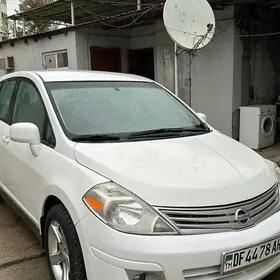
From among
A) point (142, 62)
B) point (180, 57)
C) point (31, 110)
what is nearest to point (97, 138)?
point (31, 110)

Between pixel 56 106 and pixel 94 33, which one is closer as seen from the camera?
pixel 56 106

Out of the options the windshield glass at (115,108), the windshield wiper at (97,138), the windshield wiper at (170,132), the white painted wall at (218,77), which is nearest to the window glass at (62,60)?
the white painted wall at (218,77)

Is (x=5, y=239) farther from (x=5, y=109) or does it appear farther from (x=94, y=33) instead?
(x=94, y=33)

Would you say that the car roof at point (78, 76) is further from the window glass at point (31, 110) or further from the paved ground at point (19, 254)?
the paved ground at point (19, 254)

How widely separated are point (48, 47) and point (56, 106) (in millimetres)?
8503

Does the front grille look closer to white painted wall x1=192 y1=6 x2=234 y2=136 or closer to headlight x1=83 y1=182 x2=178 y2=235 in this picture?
headlight x1=83 y1=182 x2=178 y2=235

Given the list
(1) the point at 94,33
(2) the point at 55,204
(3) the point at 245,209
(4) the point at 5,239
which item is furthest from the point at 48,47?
(3) the point at 245,209

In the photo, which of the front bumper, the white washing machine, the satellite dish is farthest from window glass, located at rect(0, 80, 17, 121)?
the white washing machine

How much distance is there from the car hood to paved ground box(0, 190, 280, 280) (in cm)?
95

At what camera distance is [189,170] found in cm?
229

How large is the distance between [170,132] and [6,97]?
205 cm

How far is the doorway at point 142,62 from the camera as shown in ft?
32.2

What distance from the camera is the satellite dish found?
5864mm

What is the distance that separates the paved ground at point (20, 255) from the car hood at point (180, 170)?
3.10ft
